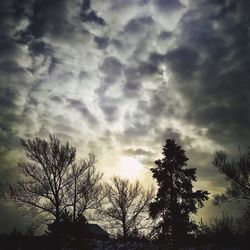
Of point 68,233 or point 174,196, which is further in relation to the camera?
point 174,196

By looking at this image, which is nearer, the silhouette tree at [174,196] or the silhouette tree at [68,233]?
the silhouette tree at [68,233]

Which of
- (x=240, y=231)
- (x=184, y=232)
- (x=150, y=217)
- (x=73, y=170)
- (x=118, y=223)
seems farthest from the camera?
(x=118, y=223)

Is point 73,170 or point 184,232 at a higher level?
point 73,170

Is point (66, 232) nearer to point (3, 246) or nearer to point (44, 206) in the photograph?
point (3, 246)

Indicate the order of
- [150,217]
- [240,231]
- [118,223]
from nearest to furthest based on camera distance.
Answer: [240,231] < [150,217] < [118,223]

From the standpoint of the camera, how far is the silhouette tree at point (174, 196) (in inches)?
996

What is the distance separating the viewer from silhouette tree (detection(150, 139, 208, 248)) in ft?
83.0

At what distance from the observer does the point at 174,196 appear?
26.9m

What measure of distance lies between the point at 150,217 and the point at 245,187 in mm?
8945

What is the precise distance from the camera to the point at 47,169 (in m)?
27.8

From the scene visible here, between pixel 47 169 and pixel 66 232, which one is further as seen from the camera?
pixel 47 169

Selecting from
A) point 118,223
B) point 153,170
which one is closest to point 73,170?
point 153,170

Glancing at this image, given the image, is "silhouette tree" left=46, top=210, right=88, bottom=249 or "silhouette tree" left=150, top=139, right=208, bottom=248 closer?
"silhouette tree" left=46, top=210, right=88, bottom=249

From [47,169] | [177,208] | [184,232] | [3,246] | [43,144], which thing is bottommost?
[3,246]
